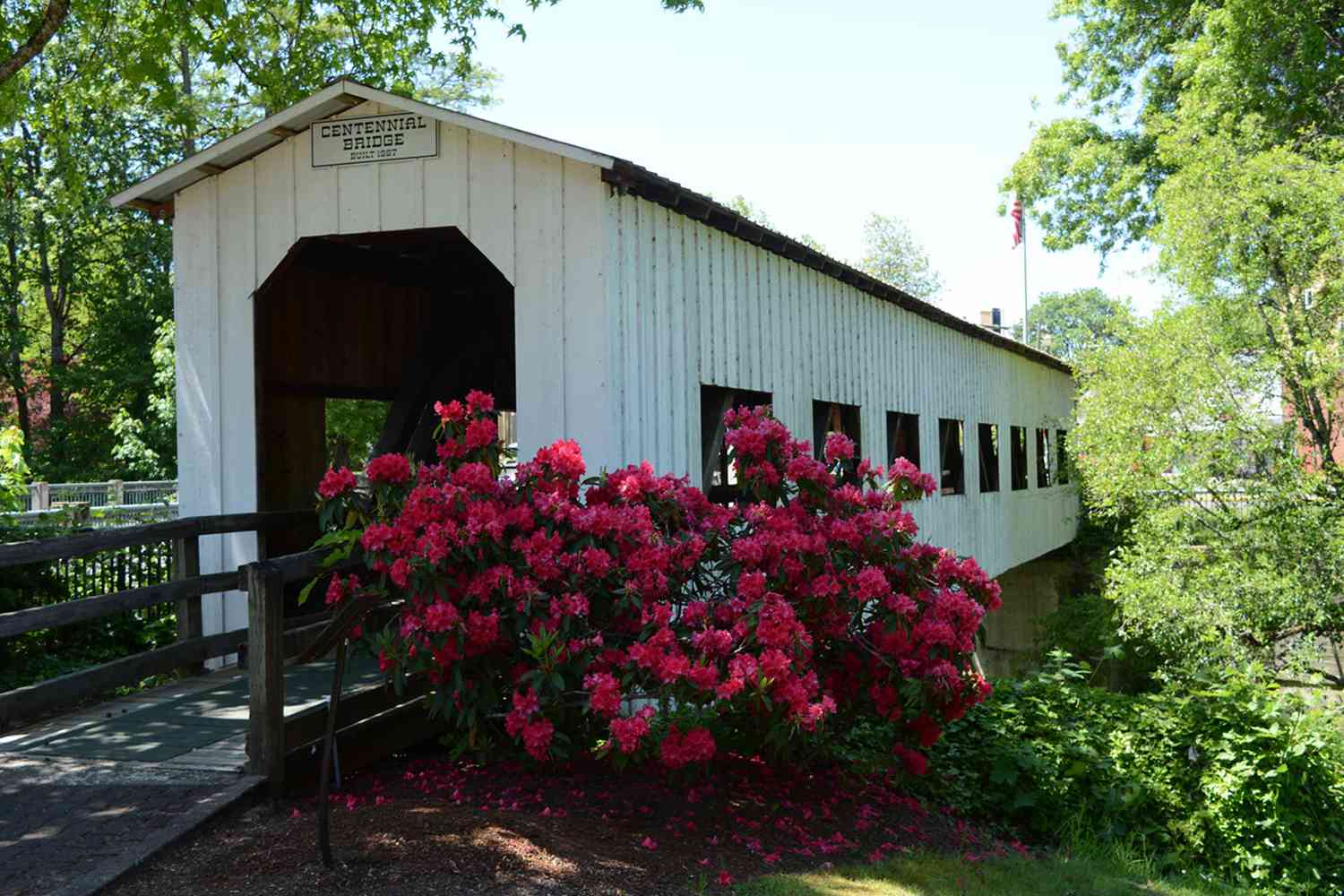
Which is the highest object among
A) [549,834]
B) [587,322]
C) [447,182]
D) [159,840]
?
[447,182]

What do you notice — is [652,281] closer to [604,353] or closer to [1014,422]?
[604,353]

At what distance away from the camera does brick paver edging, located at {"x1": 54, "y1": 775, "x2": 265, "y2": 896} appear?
4.33 m

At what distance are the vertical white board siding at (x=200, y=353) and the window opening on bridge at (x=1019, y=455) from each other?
14632 millimetres

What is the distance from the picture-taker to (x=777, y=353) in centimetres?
1029

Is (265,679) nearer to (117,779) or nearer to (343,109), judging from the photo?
(117,779)

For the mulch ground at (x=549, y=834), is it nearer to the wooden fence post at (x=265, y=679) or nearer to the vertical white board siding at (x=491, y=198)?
the wooden fence post at (x=265, y=679)

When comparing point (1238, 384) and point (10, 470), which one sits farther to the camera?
point (1238, 384)

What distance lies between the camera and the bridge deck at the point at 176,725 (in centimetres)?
595

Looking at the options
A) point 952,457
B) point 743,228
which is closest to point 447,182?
point 743,228

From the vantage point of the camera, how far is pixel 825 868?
5.23 metres

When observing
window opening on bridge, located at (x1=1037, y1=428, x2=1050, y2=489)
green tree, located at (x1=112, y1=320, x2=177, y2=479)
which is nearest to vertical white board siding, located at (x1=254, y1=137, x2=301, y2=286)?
window opening on bridge, located at (x1=1037, y1=428, x2=1050, y2=489)

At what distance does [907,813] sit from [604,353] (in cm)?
319

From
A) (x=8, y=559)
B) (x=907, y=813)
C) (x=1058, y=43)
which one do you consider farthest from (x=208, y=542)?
(x=1058, y=43)

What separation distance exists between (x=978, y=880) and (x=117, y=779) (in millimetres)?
4002
